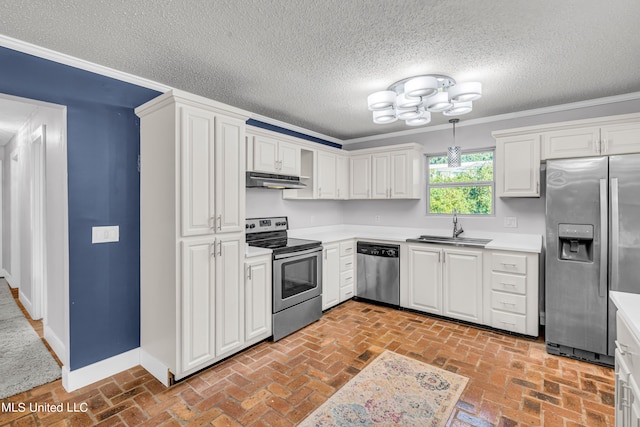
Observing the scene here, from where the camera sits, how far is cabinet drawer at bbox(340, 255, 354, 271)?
4.16 metres

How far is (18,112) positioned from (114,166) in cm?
199

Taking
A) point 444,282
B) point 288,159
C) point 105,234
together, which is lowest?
point 444,282

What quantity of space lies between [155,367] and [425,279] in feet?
9.75

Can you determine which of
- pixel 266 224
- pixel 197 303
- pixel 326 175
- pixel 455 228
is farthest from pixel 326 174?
pixel 197 303

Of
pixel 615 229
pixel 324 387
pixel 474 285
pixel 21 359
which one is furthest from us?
pixel 474 285

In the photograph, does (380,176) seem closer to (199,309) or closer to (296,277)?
(296,277)

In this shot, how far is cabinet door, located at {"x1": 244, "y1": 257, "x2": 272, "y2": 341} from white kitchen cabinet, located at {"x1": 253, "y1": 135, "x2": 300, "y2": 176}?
1.09 meters

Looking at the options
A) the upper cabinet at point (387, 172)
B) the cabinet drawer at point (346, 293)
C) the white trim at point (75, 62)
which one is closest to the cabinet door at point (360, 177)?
the upper cabinet at point (387, 172)

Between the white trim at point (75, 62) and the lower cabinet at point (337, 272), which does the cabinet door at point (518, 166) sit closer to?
the lower cabinet at point (337, 272)

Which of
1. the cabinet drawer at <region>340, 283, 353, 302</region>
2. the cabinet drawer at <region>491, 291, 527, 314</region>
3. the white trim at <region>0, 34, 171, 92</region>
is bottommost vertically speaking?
the cabinet drawer at <region>340, 283, 353, 302</region>

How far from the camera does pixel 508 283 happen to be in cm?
323

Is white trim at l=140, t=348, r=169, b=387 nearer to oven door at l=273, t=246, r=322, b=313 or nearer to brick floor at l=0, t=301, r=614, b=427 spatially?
brick floor at l=0, t=301, r=614, b=427

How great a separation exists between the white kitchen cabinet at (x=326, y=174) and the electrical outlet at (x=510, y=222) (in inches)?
89.9

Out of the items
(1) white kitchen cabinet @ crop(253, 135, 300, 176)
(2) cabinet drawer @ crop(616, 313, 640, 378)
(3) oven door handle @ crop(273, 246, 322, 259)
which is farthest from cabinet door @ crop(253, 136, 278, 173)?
(2) cabinet drawer @ crop(616, 313, 640, 378)
